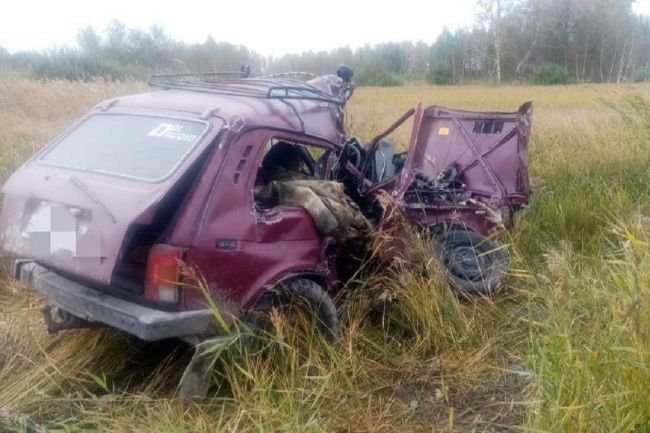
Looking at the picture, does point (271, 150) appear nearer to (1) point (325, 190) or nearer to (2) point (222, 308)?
(1) point (325, 190)

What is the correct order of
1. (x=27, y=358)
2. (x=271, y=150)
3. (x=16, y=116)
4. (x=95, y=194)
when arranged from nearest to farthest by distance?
1. (x=95, y=194)
2. (x=27, y=358)
3. (x=271, y=150)
4. (x=16, y=116)

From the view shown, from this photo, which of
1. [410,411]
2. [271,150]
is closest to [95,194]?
[271,150]

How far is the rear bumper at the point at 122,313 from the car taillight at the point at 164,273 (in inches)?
3.3

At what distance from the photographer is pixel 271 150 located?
15.8 ft

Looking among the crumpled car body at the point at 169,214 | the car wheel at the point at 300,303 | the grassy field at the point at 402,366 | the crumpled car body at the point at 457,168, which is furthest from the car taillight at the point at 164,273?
the crumpled car body at the point at 457,168

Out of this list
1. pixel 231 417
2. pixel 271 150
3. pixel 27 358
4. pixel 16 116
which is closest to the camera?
pixel 231 417

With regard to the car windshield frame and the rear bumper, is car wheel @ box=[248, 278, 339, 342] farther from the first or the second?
the car windshield frame

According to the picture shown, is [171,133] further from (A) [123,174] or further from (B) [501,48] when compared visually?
(B) [501,48]

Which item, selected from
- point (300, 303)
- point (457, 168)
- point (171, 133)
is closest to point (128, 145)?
Answer: point (171, 133)

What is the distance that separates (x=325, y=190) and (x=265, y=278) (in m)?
0.82

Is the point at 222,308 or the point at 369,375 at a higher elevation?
the point at 222,308

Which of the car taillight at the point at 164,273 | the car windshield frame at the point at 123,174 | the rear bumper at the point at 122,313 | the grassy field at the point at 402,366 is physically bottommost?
the grassy field at the point at 402,366

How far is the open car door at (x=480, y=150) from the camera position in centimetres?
555

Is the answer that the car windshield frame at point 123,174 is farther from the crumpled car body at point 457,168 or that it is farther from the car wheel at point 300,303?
the crumpled car body at point 457,168
